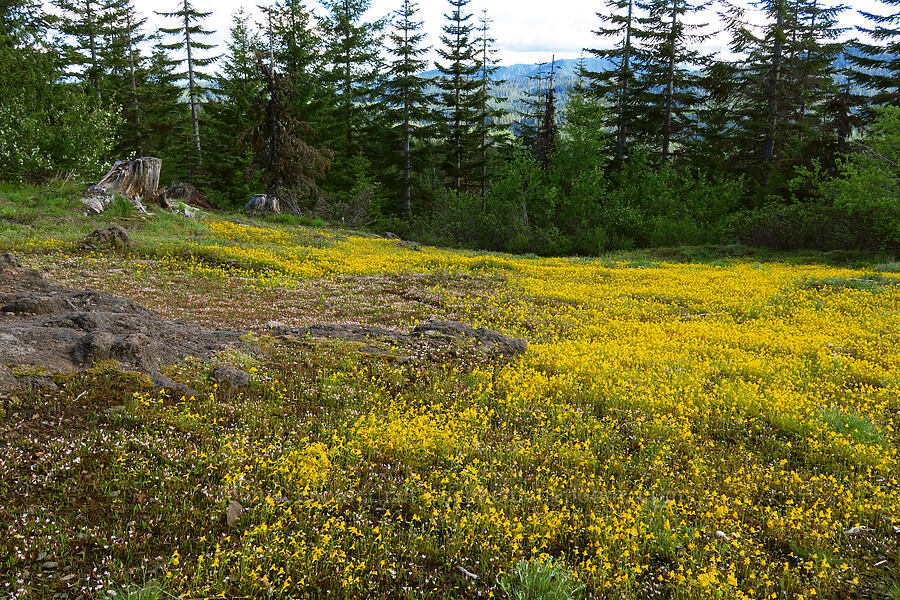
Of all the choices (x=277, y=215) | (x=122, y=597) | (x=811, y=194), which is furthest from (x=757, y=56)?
(x=122, y=597)

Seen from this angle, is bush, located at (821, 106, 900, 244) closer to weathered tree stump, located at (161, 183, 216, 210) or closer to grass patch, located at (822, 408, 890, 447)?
grass patch, located at (822, 408, 890, 447)

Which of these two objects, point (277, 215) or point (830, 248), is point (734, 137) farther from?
point (277, 215)

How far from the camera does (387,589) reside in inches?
141

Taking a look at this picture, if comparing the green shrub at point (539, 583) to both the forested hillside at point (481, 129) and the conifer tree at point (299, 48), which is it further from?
the conifer tree at point (299, 48)

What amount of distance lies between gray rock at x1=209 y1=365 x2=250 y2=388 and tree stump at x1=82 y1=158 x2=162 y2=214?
22044 millimetres

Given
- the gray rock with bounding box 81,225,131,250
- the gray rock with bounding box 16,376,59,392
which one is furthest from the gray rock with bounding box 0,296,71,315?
the gray rock with bounding box 81,225,131,250

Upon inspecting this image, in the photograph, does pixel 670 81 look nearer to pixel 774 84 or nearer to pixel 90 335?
pixel 774 84

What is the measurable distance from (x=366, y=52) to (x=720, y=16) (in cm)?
3273

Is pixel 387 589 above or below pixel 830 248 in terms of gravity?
below

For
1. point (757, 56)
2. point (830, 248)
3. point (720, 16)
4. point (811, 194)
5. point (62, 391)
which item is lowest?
point (62, 391)

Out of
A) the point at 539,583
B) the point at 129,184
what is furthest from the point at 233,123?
the point at 539,583

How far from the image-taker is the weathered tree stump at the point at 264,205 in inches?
1399

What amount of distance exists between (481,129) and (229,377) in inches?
1788

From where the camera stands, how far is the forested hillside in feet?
88.9
